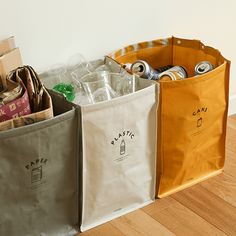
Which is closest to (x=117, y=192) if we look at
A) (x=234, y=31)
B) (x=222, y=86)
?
(x=222, y=86)

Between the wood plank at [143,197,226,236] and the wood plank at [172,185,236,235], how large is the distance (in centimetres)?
2

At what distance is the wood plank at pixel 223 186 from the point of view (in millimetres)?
1636

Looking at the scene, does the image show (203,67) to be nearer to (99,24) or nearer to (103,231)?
(99,24)

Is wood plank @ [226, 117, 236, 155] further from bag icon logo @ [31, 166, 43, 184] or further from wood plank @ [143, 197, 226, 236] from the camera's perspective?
bag icon logo @ [31, 166, 43, 184]

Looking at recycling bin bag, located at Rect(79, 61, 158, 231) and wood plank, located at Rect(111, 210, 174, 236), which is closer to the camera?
recycling bin bag, located at Rect(79, 61, 158, 231)

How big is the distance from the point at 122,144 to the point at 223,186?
516 mm

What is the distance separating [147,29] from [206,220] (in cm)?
77

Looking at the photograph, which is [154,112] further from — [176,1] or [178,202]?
[176,1]

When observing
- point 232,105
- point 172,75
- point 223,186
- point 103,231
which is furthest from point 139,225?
point 232,105

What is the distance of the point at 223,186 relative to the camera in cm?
170

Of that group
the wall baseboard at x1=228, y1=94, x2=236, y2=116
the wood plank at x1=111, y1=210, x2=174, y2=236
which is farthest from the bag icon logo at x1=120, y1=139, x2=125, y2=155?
the wall baseboard at x1=228, y1=94, x2=236, y2=116

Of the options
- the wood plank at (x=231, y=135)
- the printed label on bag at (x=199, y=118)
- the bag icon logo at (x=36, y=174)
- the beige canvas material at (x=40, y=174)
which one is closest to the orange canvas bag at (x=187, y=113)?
the printed label on bag at (x=199, y=118)

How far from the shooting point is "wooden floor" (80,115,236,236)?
1.47 metres

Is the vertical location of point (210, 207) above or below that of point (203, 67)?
below
